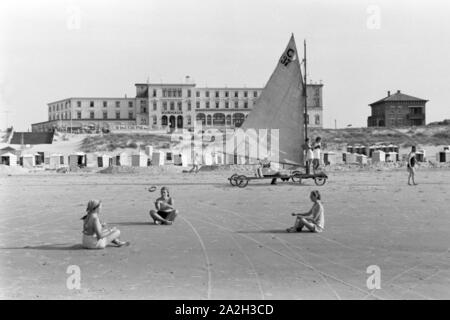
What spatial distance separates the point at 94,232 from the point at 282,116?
1361cm

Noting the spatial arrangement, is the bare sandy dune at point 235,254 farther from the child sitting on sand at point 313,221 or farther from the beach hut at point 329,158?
the beach hut at point 329,158

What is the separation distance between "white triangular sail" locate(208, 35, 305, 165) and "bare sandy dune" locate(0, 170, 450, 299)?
6.53m

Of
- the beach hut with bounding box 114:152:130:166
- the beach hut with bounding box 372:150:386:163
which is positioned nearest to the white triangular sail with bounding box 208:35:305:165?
the beach hut with bounding box 372:150:386:163

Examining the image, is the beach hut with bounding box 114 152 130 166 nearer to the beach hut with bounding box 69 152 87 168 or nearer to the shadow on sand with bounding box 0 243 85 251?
the beach hut with bounding box 69 152 87 168

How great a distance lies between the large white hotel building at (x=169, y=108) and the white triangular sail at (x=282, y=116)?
74620mm

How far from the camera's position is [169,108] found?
9744 centimetres

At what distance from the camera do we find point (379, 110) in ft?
309

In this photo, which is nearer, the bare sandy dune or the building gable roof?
the bare sandy dune

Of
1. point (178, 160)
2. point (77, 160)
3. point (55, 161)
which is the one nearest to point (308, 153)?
point (178, 160)

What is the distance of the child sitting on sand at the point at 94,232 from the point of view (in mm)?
8359

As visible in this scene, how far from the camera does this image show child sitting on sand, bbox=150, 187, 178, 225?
11133mm

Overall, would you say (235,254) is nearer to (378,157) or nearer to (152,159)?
(152,159)
